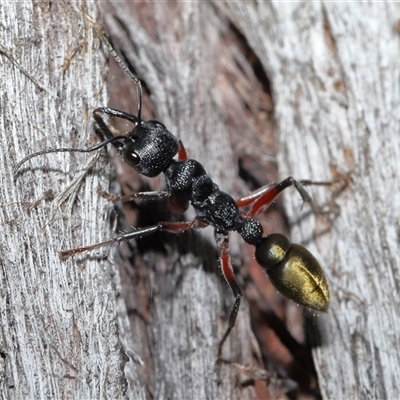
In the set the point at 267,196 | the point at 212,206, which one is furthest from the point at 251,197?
the point at 212,206

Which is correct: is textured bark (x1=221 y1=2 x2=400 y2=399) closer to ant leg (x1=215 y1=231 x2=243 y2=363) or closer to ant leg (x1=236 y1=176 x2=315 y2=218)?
ant leg (x1=236 y1=176 x2=315 y2=218)

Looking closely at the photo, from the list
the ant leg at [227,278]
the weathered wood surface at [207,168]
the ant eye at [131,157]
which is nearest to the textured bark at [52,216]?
the weathered wood surface at [207,168]

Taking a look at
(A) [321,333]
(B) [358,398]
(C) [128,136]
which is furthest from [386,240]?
(C) [128,136]

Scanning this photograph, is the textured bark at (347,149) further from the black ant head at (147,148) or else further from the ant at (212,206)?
the black ant head at (147,148)

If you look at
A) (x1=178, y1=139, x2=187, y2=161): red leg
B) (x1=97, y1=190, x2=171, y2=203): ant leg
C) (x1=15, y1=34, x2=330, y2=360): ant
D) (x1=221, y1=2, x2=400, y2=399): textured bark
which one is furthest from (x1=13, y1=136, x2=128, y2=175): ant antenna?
(x1=221, y1=2, x2=400, y2=399): textured bark

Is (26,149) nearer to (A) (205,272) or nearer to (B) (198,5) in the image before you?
(A) (205,272)

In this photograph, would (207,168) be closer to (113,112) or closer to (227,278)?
(227,278)
